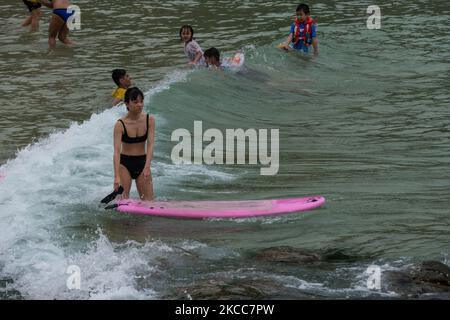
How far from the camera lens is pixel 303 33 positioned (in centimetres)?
1861

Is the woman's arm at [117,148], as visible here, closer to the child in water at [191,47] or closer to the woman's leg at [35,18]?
the child in water at [191,47]

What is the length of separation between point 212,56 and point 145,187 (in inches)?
275

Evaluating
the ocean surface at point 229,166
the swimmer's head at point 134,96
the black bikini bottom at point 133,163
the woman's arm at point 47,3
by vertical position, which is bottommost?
the ocean surface at point 229,166

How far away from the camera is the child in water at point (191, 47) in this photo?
16016 millimetres

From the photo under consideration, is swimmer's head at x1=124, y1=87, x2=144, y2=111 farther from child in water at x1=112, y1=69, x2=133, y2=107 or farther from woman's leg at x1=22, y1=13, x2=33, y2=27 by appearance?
woman's leg at x1=22, y1=13, x2=33, y2=27

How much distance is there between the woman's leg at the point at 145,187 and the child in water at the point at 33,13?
10849 mm

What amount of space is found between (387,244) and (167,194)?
297 cm

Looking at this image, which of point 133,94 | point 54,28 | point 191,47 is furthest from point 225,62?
point 133,94

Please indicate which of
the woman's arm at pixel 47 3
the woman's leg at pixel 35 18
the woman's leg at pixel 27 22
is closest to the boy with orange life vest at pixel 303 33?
the woman's arm at pixel 47 3

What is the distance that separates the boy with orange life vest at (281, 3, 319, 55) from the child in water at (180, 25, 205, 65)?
8.48ft

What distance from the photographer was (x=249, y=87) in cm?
1669

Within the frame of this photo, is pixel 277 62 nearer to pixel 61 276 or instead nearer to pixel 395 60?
pixel 395 60

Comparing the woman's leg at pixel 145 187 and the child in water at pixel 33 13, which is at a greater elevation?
the child in water at pixel 33 13

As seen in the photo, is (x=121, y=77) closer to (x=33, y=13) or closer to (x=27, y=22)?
Result: (x=33, y=13)
